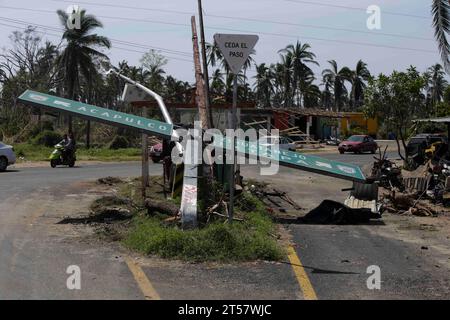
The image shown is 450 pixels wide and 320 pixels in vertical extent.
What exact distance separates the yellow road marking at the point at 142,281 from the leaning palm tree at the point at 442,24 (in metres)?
14.8

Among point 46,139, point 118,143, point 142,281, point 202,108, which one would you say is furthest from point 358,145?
point 142,281

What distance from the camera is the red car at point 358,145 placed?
47125mm

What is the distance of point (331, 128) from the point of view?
67750 millimetres

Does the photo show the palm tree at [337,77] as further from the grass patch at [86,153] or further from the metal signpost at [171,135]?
the metal signpost at [171,135]

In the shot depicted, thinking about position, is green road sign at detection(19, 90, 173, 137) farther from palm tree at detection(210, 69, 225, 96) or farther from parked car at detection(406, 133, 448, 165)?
palm tree at detection(210, 69, 225, 96)

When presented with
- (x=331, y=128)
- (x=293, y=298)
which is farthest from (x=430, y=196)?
(x=331, y=128)

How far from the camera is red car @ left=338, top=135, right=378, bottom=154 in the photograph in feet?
155

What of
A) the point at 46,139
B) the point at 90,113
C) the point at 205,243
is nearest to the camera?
the point at 205,243

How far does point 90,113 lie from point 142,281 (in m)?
6.43

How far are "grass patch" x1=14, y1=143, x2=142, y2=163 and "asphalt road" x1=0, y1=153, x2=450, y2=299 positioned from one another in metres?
26.1

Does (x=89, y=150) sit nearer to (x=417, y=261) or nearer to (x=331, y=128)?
(x=331, y=128)

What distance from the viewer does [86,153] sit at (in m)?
41.6

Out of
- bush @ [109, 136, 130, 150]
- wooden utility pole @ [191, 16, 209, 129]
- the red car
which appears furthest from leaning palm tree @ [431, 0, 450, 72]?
bush @ [109, 136, 130, 150]

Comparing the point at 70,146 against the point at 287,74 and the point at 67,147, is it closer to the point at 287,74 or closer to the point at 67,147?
the point at 67,147
